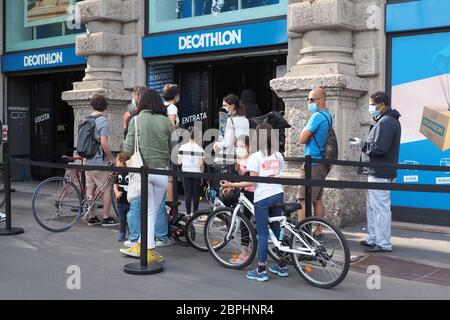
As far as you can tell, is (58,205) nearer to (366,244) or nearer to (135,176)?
(135,176)

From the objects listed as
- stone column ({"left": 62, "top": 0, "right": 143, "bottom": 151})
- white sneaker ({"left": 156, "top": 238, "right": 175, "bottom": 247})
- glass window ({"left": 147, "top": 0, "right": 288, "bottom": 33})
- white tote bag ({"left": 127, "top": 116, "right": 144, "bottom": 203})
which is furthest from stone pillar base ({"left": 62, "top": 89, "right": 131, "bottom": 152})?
white tote bag ({"left": 127, "top": 116, "right": 144, "bottom": 203})

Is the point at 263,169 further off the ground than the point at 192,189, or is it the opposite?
the point at 263,169

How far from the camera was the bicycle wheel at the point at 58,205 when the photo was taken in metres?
7.66

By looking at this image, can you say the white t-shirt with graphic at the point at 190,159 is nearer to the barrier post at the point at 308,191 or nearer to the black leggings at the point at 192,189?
the black leggings at the point at 192,189

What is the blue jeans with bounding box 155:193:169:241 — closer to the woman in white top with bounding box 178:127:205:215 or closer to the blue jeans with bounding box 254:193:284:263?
the woman in white top with bounding box 178:127:205:215

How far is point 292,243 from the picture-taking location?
5227 mm

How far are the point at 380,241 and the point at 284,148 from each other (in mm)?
2510

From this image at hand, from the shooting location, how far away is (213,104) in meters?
11.1

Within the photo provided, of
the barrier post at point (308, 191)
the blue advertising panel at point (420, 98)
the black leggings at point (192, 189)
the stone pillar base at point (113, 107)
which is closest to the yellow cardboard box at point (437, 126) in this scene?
the blue advertising panel at point (420, 98)

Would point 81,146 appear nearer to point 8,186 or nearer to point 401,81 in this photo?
point 8,186

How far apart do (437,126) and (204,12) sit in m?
4.69

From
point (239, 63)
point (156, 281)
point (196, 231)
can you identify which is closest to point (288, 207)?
point (156, 281)

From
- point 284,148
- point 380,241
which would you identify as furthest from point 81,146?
point 380,241
